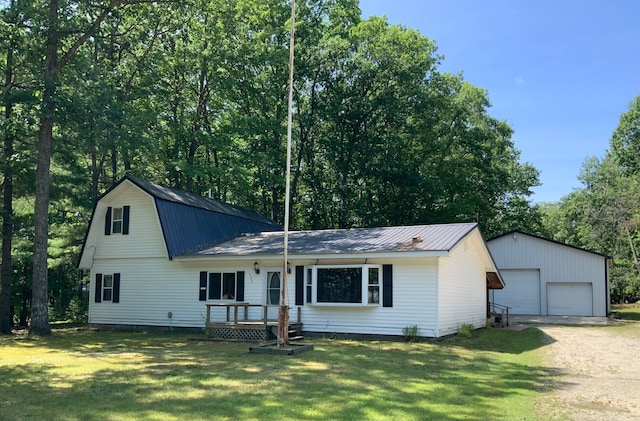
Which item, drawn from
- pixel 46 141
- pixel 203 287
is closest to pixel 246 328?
pixel 203 287

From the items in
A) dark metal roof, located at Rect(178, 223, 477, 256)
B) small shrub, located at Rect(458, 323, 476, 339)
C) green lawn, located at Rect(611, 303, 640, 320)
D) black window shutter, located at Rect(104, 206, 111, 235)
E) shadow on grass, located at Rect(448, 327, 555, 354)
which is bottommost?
green lawn, located at Rect(611, 303, 640, 320)

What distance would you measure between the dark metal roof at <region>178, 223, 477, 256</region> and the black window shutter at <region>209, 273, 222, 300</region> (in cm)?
84

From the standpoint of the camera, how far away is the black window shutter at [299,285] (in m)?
16.1

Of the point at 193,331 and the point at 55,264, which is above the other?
the point at 55,264

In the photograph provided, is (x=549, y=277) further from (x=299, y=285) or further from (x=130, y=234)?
(x=130, y=234)

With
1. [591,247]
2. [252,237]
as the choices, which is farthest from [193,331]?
[591,247]

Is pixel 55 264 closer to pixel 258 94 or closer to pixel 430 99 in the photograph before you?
pixel 258 94

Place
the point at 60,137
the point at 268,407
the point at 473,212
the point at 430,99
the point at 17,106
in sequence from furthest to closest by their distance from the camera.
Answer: the point at 473,212
the point at 430,99
the point at 60,137
the point at 17,106
the point at 268,407

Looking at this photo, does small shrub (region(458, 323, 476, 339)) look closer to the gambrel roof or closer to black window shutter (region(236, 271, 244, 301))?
black window shutter (region(236, 271, 244, 301))

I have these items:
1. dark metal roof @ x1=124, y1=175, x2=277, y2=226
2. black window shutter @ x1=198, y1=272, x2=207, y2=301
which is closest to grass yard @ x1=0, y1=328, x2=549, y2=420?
black window shutter @ x1=198, y1=272, x2=207, y2=301

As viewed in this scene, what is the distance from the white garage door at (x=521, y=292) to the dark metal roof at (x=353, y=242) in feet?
34.5

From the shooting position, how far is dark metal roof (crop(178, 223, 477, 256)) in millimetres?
14859

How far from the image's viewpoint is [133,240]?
62.4 feet

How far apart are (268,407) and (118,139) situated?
13.6 metres
